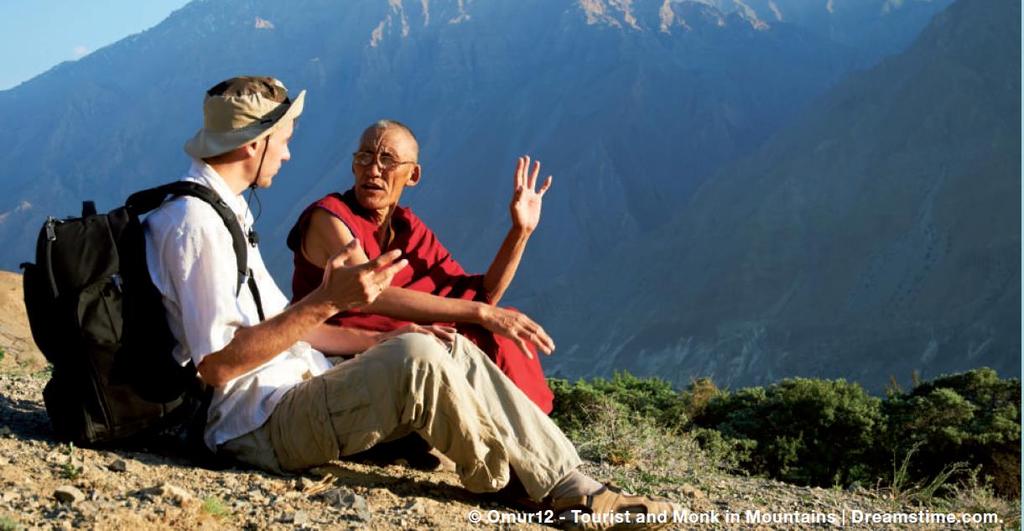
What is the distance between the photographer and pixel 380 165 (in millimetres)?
3879

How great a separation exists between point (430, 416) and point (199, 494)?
669 mm

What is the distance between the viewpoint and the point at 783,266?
42.0 meters

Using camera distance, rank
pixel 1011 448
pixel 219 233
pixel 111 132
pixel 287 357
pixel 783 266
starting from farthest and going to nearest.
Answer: pixel 111 132 < pixel 783 266 < pixel 1011 448 < pixel 287 357 < pixel 219 233

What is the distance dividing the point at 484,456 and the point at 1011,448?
7897 millimetres

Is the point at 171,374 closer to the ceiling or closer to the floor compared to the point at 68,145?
closer to the floor

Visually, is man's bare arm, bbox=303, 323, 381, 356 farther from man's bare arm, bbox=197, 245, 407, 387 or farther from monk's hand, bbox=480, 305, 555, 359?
man's bare arm, bbox=197, 245, 407, 387

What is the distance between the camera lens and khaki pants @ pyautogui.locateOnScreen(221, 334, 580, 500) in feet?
10.0

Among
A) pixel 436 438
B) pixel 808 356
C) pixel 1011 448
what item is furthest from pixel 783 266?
pixel 436 438

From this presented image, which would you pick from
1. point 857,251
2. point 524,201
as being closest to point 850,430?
point 524,201

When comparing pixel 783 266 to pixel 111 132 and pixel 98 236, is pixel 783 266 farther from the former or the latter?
pixel 111 132

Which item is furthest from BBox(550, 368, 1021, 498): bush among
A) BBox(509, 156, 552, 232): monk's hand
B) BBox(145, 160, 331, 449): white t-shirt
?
BBox(145, 160, 331, 449): white t-shirt

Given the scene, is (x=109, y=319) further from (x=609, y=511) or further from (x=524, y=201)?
(x=524, y=201)

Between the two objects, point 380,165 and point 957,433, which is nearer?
point 380,165

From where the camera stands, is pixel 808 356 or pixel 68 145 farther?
pixel 68 145
